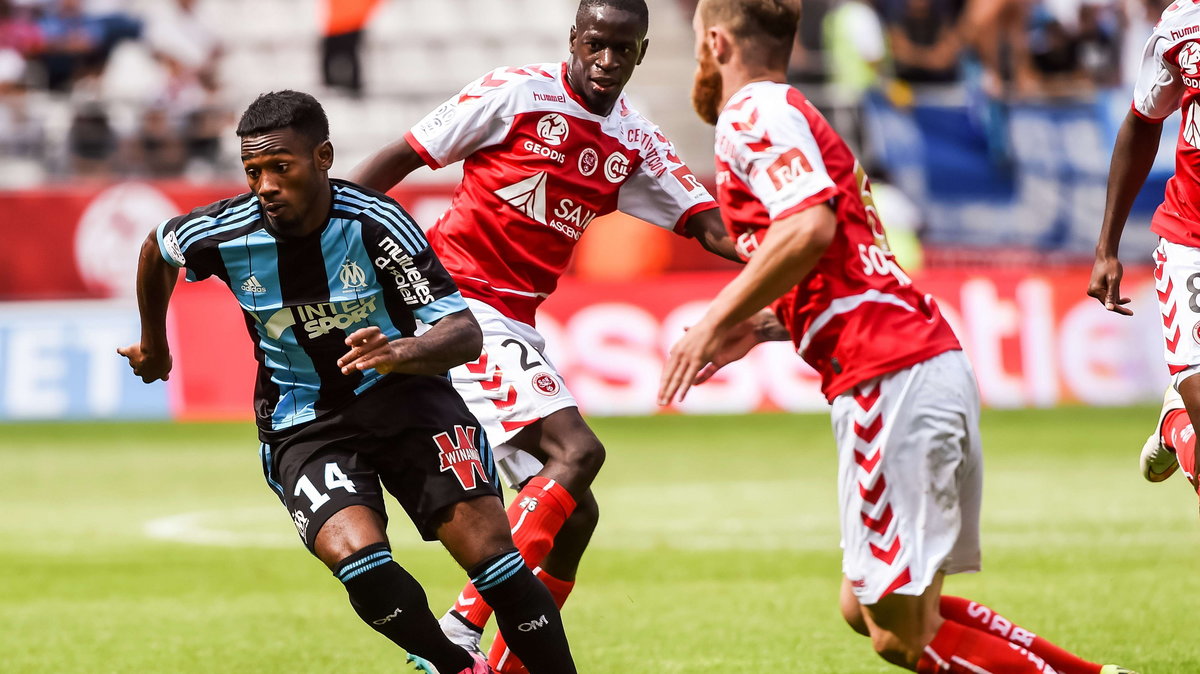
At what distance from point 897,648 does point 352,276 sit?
2.12 meters

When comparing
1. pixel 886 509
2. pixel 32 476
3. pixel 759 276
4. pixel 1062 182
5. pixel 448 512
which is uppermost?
pixel 759 276

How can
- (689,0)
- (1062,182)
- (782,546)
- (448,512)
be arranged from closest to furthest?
(448,512) → (782,546) → (1062,182) → (689,0)

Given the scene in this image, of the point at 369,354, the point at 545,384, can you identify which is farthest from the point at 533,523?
the point at 369,354

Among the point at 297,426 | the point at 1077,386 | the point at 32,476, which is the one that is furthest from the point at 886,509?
the point at 1077,386

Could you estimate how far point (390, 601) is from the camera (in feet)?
16.7

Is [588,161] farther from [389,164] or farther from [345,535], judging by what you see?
[345,535]

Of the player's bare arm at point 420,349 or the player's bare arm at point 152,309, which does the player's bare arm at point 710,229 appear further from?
the player's bare arm at point 152,309

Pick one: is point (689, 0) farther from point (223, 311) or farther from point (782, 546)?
point (782, 546)

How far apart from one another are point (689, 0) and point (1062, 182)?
6.59 metres

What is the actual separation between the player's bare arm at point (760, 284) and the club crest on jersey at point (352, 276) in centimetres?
136

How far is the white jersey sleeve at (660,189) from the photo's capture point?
261 inches

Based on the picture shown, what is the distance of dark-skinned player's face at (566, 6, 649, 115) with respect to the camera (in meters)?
6.19

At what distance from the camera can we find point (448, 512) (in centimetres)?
527

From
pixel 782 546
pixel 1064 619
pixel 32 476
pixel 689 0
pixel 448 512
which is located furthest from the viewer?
pixel 689 0
